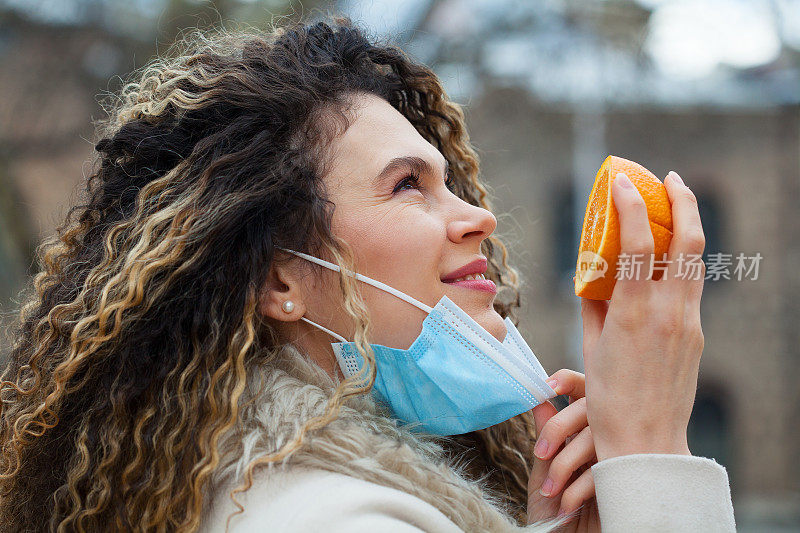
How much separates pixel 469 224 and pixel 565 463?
2.28ft

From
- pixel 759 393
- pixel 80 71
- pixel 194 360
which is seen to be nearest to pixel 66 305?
pixel 194 360

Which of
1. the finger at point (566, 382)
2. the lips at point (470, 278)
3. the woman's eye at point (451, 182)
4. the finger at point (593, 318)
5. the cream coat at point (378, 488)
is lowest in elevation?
the cream coat at point (378, 488)

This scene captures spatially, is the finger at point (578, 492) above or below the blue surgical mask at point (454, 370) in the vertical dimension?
below

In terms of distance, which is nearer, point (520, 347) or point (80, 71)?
point (520, 347)

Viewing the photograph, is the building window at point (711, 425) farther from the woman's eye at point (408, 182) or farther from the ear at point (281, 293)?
the ear at point (281, 293)

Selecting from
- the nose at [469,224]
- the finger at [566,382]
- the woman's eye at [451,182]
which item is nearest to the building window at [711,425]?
the woman's eye at [451,182]

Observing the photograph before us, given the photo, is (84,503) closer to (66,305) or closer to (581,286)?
(66,305)

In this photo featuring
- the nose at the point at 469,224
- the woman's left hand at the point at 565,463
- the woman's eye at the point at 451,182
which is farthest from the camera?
the woman's eye at the point at 451,182

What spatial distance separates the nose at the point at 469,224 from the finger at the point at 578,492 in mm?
715

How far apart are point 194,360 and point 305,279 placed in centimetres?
39

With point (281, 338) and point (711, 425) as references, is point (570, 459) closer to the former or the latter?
point (281, 338)

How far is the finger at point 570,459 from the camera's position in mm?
1986

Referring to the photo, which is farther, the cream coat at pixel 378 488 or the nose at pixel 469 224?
the nose at pixel 469 224

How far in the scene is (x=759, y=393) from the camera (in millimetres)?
17297
